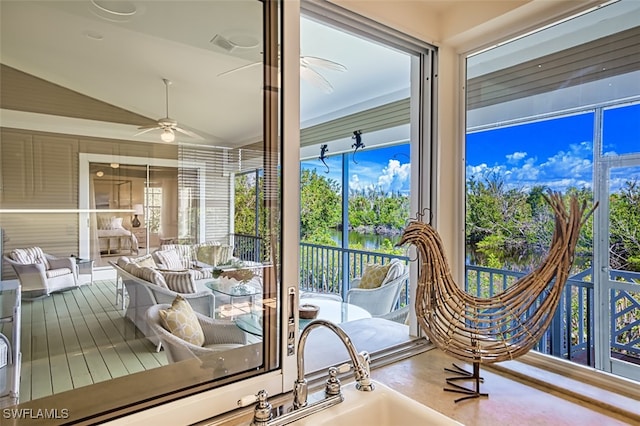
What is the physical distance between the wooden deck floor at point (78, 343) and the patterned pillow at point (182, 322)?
94 millimetres

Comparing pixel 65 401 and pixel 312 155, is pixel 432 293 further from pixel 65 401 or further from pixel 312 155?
pixel 312 155

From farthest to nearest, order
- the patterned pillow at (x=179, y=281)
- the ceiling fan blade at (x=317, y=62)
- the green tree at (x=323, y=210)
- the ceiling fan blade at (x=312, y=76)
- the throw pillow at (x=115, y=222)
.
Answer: the green tree at (x=323, y=210)
the ceiling fan blade at (x=312, y=76)
the ceiling fan blade at (x=317, y=62)
the patterned pillow at (x=179, y=281)
the throw pillow at (x=115, y=222)

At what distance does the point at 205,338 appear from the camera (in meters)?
1.36

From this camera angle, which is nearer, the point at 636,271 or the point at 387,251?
the point at 636,271

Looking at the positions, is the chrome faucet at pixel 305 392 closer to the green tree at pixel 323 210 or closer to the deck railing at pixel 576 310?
the deck railing at pixel 576 310

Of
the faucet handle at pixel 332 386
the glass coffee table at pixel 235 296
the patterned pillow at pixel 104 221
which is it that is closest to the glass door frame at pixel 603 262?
the faucet handle at pixel 332 386

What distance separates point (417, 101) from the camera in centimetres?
204

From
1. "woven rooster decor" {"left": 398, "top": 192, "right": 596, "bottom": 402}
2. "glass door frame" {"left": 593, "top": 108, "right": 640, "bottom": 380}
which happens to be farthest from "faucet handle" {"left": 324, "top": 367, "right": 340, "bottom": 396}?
"glass door frame" {"left": 593, "top": 108, "right": 640, "bottom": 380}

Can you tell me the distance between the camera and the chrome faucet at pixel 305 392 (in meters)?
1.05

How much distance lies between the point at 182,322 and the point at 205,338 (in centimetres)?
11

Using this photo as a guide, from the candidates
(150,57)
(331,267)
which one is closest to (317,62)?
(150,57)

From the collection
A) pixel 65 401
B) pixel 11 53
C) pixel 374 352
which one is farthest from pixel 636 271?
pixel 11 53

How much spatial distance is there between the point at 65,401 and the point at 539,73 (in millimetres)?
2313

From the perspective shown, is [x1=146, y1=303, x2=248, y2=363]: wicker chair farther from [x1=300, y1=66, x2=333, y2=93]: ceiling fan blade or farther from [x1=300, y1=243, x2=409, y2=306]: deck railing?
[x1=300, y1=243, x2=409, y2=306]: deck railing
